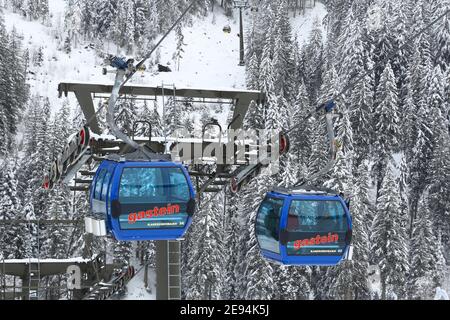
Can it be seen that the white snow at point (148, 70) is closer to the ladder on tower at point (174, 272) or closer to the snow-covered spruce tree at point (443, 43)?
the snow-covered spruce tree at point (443, 43)

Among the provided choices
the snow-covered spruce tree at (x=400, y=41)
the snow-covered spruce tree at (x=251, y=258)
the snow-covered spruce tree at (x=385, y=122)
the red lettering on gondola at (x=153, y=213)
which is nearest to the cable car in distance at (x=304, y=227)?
the red lettering on gondola at (x=153, y=213)

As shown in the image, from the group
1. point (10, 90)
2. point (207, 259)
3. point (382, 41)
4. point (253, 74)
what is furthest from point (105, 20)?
point (207, 259)

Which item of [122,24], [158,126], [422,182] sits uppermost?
[122,24]

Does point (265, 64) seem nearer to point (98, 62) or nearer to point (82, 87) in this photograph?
point (98, 62)

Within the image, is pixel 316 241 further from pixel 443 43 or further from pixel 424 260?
pixel 443 43

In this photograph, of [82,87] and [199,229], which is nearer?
[82,87]

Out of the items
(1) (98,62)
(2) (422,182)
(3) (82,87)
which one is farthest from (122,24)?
(3) (82,87)
